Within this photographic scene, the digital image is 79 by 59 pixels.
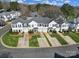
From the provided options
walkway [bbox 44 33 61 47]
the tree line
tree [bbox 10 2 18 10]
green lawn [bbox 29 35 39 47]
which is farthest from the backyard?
tree [bbox 10 2 18 10]

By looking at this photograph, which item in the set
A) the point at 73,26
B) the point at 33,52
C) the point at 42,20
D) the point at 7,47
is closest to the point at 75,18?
the point at 73,26

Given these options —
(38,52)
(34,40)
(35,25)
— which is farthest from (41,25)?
(38,52)

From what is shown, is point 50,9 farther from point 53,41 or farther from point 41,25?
point 53,41

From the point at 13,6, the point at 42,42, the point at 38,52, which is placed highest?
the point at 13,6

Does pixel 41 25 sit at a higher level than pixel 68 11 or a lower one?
lower

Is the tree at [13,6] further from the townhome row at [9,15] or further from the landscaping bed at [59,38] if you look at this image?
the landscaping bed at [59,38]

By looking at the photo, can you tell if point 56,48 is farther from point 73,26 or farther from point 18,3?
point 18,3
